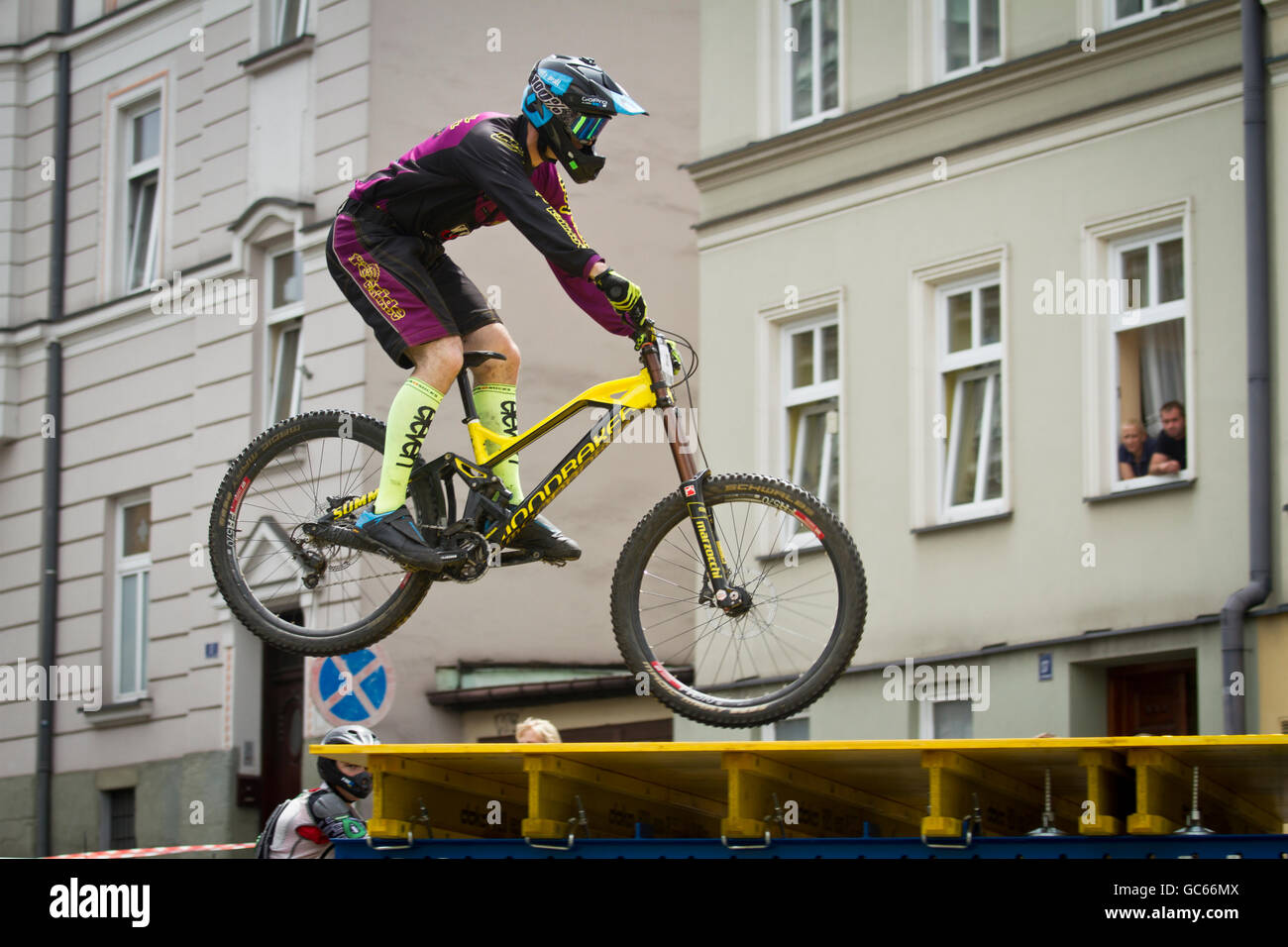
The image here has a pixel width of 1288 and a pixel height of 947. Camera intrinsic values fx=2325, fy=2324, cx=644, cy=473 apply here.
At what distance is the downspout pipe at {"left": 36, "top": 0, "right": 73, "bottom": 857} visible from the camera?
79.9ft

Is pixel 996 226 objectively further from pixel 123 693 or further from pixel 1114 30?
pixel 123 693

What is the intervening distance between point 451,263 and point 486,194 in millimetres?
597

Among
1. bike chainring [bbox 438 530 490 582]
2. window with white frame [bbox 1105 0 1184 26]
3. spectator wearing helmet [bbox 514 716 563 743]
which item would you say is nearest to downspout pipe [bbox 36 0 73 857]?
window with white frame [bbox 1105 0 1184 26]

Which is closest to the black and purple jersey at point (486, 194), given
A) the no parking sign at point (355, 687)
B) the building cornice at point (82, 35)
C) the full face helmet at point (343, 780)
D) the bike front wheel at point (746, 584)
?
the bike front wheel at point (746, 584)

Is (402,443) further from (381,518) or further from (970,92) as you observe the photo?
(970,92)

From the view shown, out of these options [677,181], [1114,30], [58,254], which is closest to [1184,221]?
[1114,30]

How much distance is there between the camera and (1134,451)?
15.8m

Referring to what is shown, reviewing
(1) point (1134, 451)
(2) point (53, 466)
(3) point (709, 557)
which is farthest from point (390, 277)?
(2) point (53, 466)

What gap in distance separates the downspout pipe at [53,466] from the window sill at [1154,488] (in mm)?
12898

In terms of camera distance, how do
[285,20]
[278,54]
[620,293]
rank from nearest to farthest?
[620,293] < [278,54] < [285,20]

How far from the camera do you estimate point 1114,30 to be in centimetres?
1616

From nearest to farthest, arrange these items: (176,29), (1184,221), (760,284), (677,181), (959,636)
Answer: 1. (1184,221)
2. (959,636)
3. (760,284)
4. (677,181)
5. (176,29)
